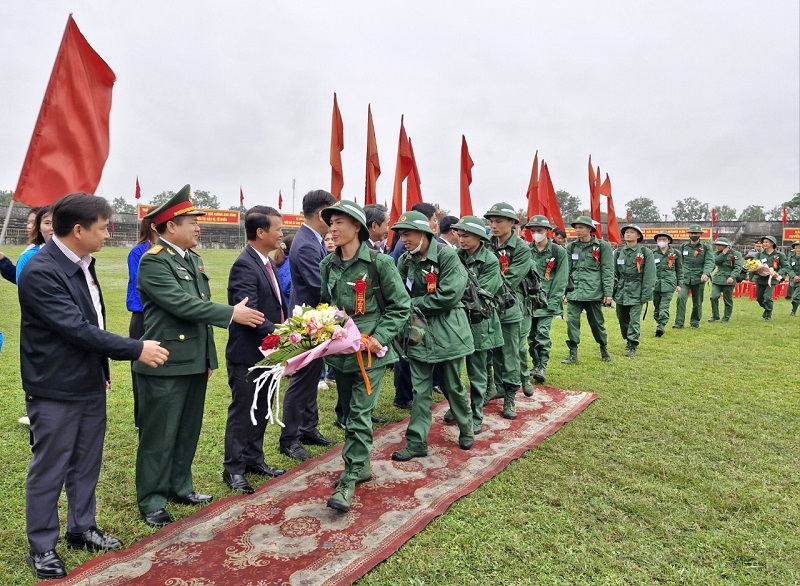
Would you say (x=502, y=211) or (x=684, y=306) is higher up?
(x=502, y=211)

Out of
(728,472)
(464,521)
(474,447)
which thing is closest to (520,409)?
(474,447)

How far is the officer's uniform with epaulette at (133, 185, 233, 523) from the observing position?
3.18 m

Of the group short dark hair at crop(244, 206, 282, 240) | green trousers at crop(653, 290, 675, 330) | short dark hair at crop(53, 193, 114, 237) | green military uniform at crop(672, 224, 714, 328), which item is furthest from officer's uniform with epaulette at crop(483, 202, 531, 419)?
green military uniform at crop(672, 224, 714, 328)

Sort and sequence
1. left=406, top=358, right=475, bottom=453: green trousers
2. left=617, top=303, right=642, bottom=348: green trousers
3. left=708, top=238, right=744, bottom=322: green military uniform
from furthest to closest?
left=708, top=238, right=744, bottom=322: green military uniform → left=617, top=303, right=642, bottom=348: green trousers → left=406, top=358, right=475, bottom=453: green trousers

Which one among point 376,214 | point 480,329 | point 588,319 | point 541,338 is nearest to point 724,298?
point 588,319

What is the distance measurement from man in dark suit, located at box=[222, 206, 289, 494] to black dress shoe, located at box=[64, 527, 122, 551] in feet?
2.95

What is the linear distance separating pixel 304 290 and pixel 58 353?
80.8 inches

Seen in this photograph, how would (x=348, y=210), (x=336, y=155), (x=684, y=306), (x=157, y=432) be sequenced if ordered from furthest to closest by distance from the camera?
(x=684, y=306)
(x=336, y=155)
(x=348, y=210)
(x=157, y=432)

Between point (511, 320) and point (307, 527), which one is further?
point (511, 320)

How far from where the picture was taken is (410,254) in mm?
4594

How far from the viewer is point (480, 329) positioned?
5.04m

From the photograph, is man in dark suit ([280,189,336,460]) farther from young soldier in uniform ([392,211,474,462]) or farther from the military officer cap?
the military officer cap

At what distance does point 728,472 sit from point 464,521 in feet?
7.22

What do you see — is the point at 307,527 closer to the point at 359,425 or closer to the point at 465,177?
the point at 359,425
